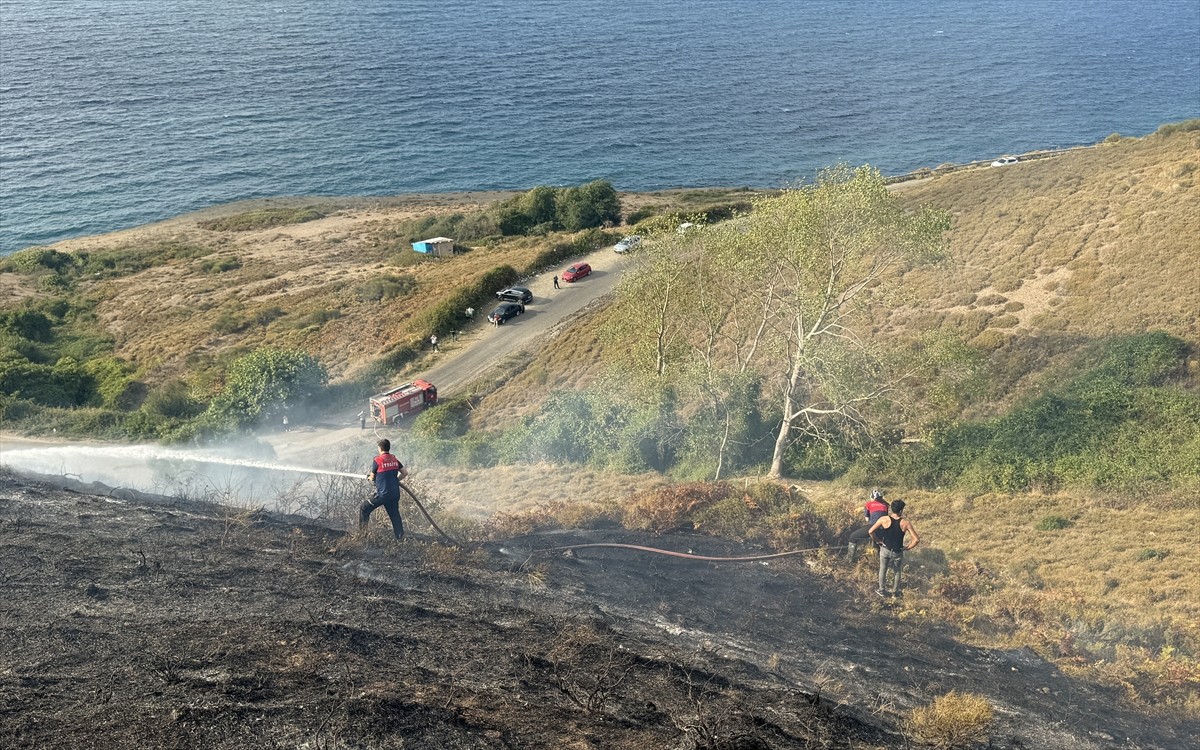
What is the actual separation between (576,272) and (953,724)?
172ft

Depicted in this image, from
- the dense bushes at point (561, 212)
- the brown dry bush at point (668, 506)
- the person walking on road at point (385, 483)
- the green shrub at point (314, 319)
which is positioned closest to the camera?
the person walking on road at point (385, 483)

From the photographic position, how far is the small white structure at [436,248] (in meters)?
74.5

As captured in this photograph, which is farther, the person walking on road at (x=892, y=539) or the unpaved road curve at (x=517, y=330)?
the unpaved road curve at (x=517, y=330)

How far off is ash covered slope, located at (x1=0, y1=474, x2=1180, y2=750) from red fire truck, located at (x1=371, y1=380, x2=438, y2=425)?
2429 cm

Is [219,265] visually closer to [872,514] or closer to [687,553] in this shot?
[687,553]

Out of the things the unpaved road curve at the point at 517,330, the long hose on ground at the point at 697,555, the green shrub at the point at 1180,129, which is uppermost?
the green shrub at the point at 1180,129

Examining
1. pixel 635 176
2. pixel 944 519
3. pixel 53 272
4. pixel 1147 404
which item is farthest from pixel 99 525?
pixel 635 176

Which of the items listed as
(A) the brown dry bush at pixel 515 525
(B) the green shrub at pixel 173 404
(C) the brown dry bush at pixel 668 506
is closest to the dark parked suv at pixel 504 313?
(B) the green shrub at pixel 173 404

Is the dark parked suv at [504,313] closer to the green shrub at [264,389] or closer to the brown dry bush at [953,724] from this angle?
the green shrub at [264,389]

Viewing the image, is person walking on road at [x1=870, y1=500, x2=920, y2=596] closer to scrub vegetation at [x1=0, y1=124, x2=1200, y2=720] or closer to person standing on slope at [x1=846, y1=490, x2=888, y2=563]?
person standing on slope at [x1=846, y1=490, x2=888, y2=563]

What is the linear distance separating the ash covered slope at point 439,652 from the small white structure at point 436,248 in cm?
5781

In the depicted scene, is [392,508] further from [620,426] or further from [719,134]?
[719,134]

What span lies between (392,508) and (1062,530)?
1676cm

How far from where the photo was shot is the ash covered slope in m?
10.3
